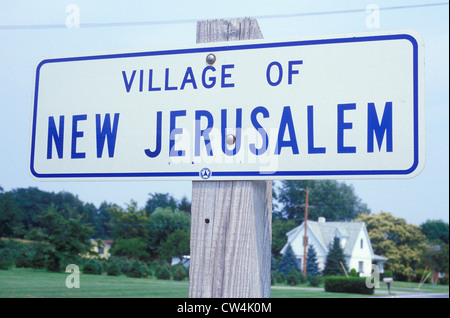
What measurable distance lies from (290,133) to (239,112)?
0.60 ft

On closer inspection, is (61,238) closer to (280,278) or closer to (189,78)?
(280,278)

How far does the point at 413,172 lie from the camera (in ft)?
4.84

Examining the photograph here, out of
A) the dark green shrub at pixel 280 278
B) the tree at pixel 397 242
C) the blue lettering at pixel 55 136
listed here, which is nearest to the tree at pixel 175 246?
the dark green shrub at pixel 280 278

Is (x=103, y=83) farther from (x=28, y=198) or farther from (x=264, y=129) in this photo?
(x=28, y=198)

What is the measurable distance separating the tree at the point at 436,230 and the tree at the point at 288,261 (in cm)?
3494

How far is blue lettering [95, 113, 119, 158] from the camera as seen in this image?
5.68ft

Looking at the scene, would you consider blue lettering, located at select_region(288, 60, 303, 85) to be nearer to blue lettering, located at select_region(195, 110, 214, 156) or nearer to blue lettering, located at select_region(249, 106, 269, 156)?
blue lettering, located at select_region(249, 106, 269, 156)

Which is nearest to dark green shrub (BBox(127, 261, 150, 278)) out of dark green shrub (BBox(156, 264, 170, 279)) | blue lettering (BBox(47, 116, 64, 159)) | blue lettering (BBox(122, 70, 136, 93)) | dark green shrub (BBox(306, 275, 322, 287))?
dark green shrub (BBox(156, 264, 170, 279))

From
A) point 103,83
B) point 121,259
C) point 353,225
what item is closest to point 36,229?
point 121,259

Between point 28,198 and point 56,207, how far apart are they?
9.86 ft

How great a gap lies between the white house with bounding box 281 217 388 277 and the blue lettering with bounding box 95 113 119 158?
168ft

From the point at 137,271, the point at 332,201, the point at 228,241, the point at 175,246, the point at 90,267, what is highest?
the point at 332,201

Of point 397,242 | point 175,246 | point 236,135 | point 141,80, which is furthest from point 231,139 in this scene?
point 397,242

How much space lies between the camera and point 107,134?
5.73 feet
